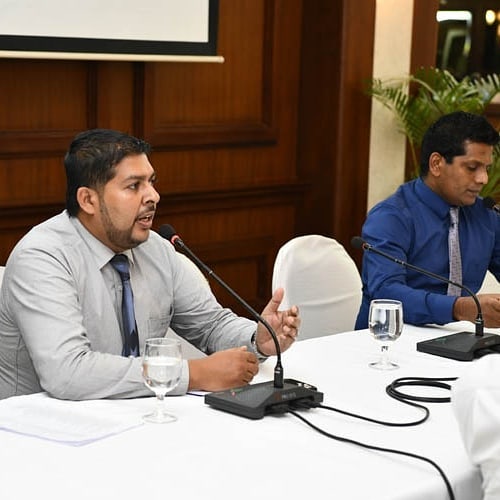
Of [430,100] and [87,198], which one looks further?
[430,100]

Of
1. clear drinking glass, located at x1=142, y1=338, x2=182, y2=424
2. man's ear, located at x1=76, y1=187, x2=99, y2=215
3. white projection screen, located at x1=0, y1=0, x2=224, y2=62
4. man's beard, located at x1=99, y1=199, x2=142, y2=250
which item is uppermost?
white projection screen, located at x1=0, y1=0, x2=224, y2=62

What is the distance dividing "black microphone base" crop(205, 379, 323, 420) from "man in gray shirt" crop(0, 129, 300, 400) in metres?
0.10

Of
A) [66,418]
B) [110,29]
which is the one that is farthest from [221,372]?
[110,29]

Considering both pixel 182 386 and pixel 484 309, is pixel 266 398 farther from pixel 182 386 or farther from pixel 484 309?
pixel 484 309

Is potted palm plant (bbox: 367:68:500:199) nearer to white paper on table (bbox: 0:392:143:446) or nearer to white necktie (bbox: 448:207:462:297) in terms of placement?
white necktie (bbox: 448:207:462:297)

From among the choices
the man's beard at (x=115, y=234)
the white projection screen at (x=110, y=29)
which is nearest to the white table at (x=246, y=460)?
the man's beard at (x=115, y=234)

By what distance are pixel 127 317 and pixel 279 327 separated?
15.0 inches

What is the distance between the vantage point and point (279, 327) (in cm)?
259

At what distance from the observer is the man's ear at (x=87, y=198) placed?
2.73 m

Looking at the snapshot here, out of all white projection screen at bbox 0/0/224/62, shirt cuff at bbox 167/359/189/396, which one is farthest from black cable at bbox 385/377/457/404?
white projection screen at bbox 0/0/224/62

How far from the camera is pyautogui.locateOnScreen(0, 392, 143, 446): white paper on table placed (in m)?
2.04

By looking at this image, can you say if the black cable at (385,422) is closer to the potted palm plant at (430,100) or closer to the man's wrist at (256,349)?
the man's wrist at (256,349)

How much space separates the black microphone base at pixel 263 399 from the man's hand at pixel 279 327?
26cm

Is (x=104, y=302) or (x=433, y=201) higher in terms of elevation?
(x=433, y=201)
